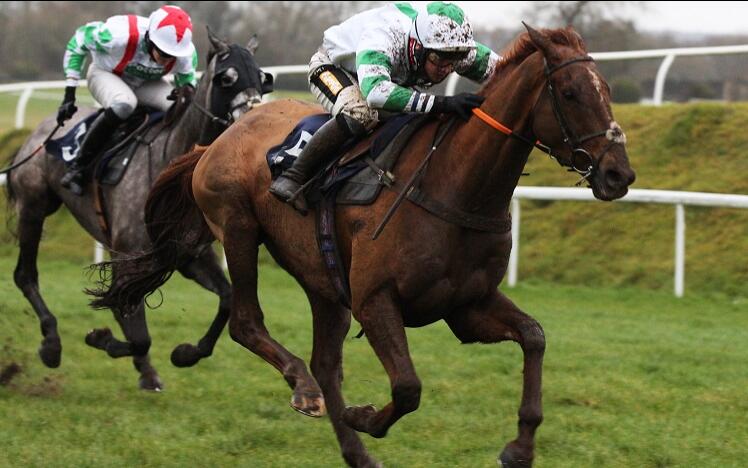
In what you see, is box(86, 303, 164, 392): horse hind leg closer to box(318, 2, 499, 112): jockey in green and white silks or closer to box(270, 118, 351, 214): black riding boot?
box(270, 118, 351, 214): black riding boot

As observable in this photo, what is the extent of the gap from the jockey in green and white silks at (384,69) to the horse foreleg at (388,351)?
0.65m

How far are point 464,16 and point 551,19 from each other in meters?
8.53

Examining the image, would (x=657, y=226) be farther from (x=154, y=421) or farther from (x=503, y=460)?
(x=503, y=460)

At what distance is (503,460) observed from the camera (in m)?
4.16

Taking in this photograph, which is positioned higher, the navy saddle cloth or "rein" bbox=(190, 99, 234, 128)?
the navy saddle cloth

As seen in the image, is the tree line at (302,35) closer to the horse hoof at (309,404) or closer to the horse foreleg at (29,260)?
the horse foreleg at (29,260)

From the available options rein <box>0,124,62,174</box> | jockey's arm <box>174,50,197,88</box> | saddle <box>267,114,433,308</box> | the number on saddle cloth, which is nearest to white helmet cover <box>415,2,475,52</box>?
saddle <box>267,114,433,308</box>

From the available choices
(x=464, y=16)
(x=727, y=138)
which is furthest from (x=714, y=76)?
(x=464, y=16)

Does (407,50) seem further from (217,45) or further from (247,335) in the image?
(217,45)

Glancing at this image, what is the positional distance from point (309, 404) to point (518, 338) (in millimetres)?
841

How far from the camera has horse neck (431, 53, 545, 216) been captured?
413 cm

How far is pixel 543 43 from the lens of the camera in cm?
402

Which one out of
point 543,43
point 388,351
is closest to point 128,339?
point 388,351

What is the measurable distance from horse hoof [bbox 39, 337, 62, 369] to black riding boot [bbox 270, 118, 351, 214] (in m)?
2.50
